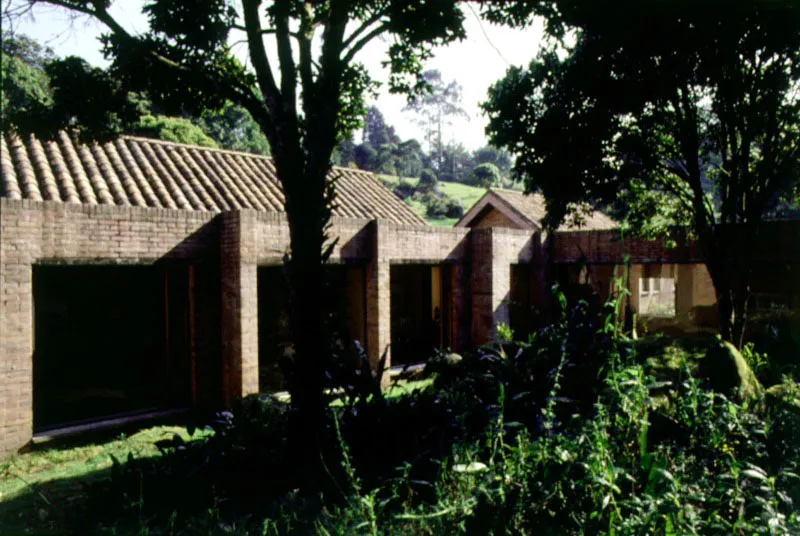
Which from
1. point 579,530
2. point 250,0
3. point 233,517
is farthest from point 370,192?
point 579,530

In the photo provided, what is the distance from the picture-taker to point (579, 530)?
2.78 meters

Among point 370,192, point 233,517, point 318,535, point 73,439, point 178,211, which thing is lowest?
point 73,439

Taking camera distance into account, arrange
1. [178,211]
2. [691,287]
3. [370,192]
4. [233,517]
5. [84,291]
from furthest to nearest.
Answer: [691,287] → [370,192] → [84,291] → [178,211] → [233,517]

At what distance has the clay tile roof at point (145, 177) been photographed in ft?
30.2

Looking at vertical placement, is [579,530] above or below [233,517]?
above

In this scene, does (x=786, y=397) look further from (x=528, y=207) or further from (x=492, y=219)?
(x=492, y=219)

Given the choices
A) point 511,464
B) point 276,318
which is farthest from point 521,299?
point 511,464

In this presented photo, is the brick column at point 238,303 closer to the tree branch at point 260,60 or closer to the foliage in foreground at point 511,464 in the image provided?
the foliage in foreground at point 511,464

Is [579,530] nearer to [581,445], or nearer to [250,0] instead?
[581,445]

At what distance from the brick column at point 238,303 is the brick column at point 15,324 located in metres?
2.81

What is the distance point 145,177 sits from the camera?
435 inches

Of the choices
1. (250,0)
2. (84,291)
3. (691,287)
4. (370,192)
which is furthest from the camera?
(691,287)

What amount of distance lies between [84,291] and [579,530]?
13.0m

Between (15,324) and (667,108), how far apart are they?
38.1ft
